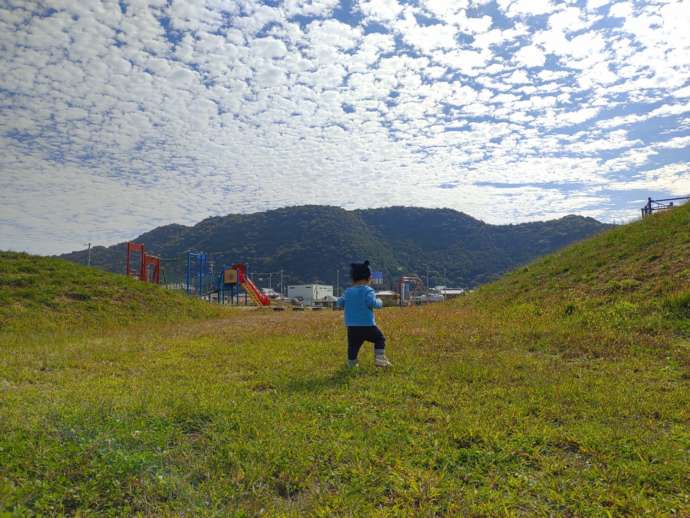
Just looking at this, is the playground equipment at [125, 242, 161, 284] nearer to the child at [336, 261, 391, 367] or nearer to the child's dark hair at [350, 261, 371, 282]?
the child's dark hair at [350, 261, 371, 282]

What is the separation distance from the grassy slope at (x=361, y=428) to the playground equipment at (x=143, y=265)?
19.8 m

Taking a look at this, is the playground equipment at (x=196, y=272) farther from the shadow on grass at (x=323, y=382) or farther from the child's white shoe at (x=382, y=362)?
the shadow on grass at (x=323, y=382)

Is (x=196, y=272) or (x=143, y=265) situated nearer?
(x=143, y=265)

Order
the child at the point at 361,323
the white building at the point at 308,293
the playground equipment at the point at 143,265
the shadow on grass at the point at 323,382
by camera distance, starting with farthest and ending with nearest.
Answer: the white building at the point at 308,293
the playground equipment at the point at 143,265
the child at the point at 361,323
the shadow on grass at the point at 323,382

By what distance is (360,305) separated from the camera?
293 inches

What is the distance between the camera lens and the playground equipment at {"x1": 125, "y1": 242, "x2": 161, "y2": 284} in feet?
91.5

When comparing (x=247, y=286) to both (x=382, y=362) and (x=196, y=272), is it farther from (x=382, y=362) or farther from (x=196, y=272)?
Answer: (x=382, y=362)

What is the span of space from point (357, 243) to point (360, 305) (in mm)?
116697

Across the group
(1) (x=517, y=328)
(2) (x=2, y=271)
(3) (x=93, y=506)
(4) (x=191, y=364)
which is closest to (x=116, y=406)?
(3) (x=93, y=506)

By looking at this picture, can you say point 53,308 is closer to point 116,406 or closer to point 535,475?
point 116,406

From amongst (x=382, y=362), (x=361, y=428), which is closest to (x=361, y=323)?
(x=382, y=362)

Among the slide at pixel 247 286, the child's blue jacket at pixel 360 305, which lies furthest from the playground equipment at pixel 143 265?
the child's blue jacket at pixel 360 305

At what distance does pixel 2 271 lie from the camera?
1670 cm

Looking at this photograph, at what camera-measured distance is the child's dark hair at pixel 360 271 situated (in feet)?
25.8
